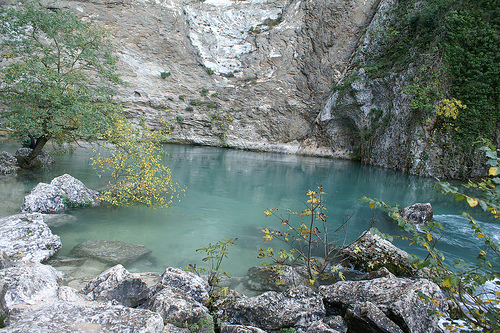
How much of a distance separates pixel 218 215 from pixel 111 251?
3234 millimetres

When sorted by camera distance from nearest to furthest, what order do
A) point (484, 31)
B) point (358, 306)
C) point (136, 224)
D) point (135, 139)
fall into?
1. point (358, 306)
2. point (136, 224)
3. point (135, 139)
4. point (484, 31)

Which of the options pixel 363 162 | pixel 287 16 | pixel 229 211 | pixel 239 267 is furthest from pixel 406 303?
pixel 287 16

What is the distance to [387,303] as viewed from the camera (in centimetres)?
322

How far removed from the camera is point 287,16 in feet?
103

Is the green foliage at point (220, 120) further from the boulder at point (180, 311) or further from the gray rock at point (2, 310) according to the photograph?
the gray rock at point (2, 310)

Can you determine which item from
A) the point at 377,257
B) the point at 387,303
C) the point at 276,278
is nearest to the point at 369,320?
the point at 387,303

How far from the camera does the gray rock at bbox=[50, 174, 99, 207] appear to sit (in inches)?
285

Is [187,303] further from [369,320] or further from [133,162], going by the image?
[133,162]

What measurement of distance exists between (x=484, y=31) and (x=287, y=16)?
68.6 ft

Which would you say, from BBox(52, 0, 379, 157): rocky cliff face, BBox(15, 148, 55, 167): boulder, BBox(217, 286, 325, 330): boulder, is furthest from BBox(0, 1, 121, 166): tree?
BBox(52, 0, 379, 157): rocky cliff face

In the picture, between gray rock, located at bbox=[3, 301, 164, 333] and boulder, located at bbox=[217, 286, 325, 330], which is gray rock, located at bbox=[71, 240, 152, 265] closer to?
boulder, located at bbox=[217, 286, 325, 330]

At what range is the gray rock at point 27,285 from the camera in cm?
273

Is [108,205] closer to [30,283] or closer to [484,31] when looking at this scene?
[30,283]

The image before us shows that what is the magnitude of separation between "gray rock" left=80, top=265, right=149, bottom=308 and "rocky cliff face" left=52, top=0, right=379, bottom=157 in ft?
81.9
